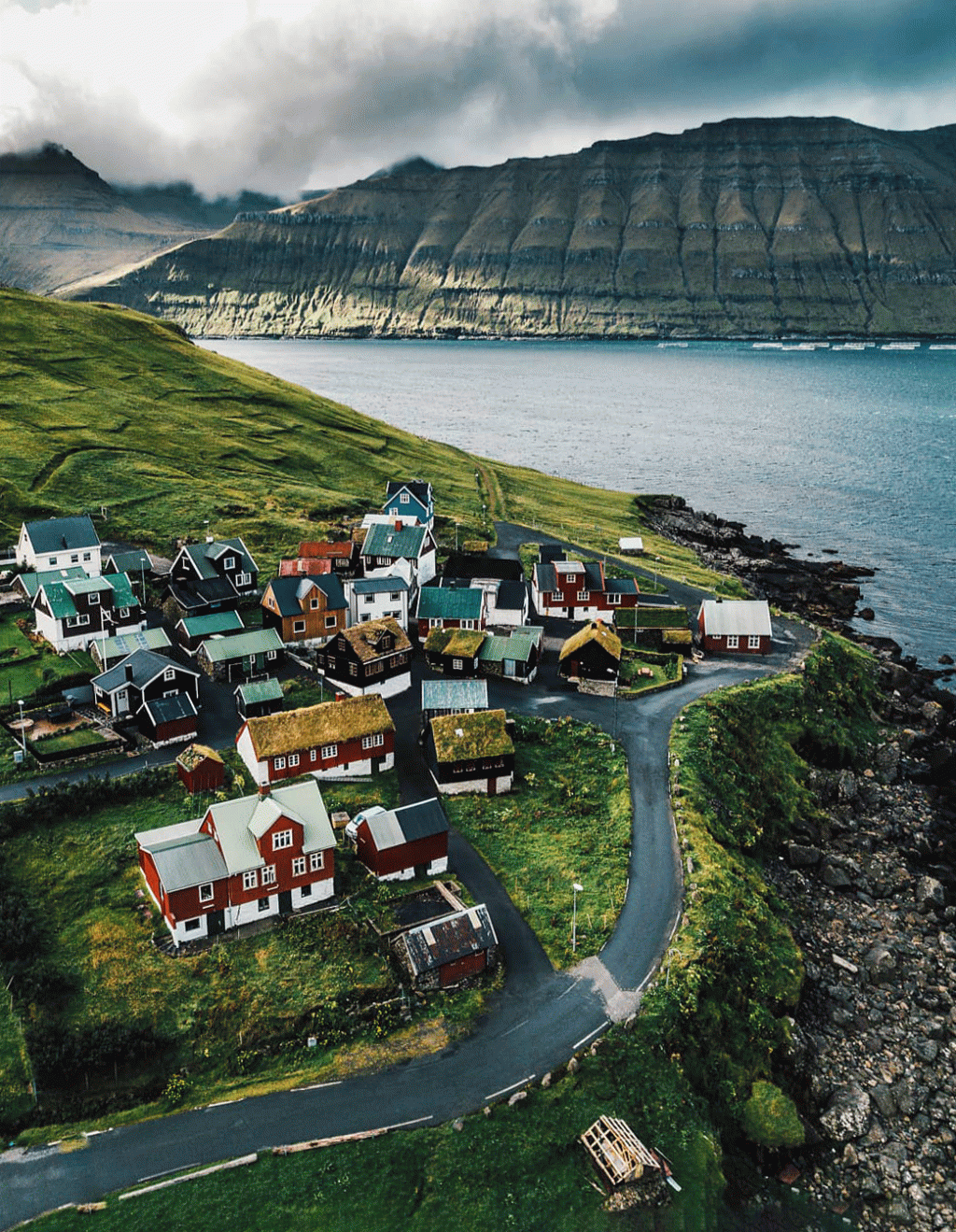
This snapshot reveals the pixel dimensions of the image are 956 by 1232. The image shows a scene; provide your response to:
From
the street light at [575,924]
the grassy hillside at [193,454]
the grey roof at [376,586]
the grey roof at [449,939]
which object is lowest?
the street light at [575,924]

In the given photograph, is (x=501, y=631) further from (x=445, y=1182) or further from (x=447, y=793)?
(x=445, y=1182)

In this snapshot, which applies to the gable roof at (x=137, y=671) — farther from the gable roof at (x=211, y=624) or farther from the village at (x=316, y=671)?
the gable roof at (x=211, y=624)

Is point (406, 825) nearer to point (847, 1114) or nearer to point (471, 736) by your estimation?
point (471, 736)

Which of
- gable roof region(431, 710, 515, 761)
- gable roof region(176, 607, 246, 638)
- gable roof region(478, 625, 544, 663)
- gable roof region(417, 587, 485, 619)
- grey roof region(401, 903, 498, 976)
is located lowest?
grey roof region(401, 903, 498, 976)

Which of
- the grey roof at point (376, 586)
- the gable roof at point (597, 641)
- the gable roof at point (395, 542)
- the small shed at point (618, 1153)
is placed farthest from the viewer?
the gable roof at point (395, 542)

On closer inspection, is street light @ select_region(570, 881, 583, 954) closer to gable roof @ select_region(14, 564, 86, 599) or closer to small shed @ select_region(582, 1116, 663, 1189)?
small shed @ select_region(582, 1116, 663, 1189)

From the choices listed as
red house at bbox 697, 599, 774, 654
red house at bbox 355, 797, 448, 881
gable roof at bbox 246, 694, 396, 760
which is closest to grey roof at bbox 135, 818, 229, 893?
red house at bbox 355, 797, 448, 881

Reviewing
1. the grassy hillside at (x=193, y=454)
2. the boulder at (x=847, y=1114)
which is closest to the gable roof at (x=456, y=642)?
the grassy hillside at (x=193, y=454)

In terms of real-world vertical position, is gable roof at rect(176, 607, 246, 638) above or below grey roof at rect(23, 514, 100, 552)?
below
